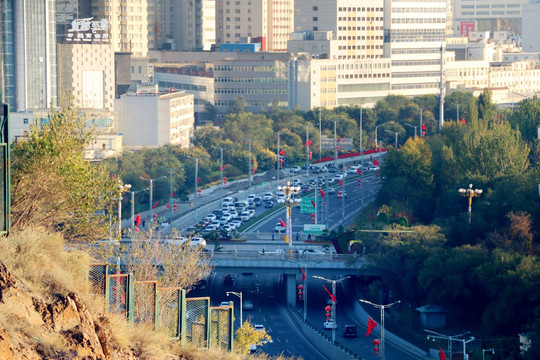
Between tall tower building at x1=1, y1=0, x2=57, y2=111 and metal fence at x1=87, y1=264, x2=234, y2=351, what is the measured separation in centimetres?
12033

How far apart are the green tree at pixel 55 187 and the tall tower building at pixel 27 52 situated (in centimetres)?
11729

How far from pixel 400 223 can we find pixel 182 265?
35047mm

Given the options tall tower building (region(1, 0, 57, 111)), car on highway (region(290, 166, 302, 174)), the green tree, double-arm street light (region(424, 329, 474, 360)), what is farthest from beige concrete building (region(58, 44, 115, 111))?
the green tree

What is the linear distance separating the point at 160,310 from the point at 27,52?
414 ft

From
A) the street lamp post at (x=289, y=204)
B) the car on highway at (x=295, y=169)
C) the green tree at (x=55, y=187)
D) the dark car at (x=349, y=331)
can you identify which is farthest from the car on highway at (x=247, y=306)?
the car on highway at (x=295, y=169)

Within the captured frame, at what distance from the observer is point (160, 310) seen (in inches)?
1097

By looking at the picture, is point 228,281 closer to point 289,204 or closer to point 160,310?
point 289,204

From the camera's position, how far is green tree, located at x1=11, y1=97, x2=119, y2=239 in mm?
28641

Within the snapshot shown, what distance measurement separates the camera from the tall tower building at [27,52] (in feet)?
486

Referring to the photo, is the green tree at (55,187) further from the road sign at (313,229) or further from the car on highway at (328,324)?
the road sign at (313,229)

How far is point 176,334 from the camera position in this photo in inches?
1062

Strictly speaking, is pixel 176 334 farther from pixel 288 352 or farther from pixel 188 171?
pixel 188 171

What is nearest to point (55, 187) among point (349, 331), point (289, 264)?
point (349, 331)

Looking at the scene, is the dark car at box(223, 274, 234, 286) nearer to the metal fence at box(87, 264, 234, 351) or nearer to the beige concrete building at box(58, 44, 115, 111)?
the metal fence at box(87, 264, 234, 351)
